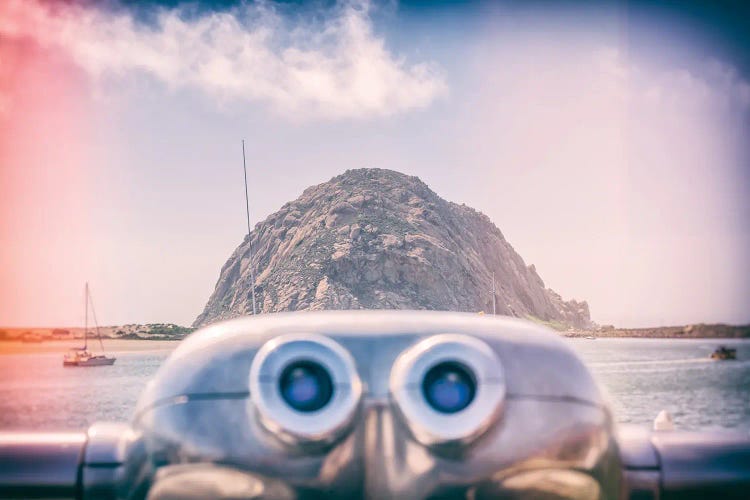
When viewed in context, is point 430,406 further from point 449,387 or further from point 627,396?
point 627,396

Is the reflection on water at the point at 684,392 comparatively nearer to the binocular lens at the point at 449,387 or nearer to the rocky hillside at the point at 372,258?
the binocular lens at the point at 449,387

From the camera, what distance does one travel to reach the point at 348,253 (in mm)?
154375

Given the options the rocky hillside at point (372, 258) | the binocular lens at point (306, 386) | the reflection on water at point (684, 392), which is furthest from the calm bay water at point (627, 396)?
the rocky hillside at point (372, 258)

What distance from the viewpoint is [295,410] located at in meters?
2.52

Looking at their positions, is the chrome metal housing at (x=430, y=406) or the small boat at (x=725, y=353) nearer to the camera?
the chrome metal housing at (x=430, y=406)

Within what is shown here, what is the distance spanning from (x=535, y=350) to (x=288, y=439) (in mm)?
857

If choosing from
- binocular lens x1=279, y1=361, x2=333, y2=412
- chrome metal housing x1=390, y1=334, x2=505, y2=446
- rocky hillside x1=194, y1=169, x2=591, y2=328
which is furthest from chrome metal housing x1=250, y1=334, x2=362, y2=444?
rocky hillside x1=194, y1=169, x2=591, y2=328

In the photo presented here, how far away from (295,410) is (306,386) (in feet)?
0.29

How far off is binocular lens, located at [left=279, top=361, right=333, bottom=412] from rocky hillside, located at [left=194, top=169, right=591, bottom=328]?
133892 mm

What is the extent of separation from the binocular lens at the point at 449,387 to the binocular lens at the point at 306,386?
12.3 inches

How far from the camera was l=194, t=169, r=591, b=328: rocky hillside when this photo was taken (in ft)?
493

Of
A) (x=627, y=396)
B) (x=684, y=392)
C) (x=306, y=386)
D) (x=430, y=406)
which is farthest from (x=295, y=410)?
(x=684, y=392)

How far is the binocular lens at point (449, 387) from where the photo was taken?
2521 millimetres

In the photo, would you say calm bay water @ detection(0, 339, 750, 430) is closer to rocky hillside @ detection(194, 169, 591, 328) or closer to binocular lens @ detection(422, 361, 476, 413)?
binocular lens @ detection(422, 361, 476, 413)
